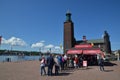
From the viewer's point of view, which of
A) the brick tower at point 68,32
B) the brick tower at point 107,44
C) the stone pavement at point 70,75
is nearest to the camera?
the stone pavement at point 70,75

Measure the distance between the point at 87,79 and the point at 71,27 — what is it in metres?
47.9

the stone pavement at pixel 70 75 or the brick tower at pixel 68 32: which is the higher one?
the brick tower at pixel 68 32

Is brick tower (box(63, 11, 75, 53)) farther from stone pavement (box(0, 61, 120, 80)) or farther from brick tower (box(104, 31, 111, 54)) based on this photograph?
stone pavement (box(0, 61, 120, 80))

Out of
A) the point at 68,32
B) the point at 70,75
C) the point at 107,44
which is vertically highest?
the point at 68,32

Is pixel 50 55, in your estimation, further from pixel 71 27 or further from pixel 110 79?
pixel 71 27

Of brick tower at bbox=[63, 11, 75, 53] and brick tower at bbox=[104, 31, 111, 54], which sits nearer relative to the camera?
brick tower at bbox=[63, 11, 75, 53]

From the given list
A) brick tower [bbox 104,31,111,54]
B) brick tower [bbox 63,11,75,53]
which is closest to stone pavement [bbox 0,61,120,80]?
brick tower [bbox 63,11,75,53]

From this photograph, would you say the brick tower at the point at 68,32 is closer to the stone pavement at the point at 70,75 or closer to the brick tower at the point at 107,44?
the brick tower at the point at 107,44

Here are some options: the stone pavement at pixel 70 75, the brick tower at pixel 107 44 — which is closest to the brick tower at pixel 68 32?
the brick tower at pixel 107 44

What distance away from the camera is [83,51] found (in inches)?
1160

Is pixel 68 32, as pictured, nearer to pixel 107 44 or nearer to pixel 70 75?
pixel 107 44

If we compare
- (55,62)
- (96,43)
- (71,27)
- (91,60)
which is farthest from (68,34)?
(55,62)

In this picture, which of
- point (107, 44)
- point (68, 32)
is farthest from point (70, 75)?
point (107, 44)

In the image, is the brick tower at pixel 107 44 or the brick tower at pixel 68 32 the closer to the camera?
the brick tower at pixel 68 32
